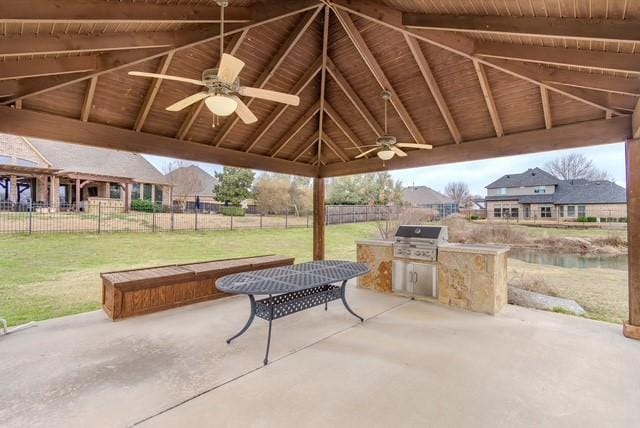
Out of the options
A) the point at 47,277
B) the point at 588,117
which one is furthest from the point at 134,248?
the point at 588,117

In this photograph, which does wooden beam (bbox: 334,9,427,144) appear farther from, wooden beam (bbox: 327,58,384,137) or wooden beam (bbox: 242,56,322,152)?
wooden beam (bbox: 242,56,322,152)

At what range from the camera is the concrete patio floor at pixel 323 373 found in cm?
200

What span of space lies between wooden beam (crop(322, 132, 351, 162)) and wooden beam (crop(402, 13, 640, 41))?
3.24 meters

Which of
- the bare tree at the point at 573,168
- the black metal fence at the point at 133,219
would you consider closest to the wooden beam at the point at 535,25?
the black metal fence at the point at 133,219

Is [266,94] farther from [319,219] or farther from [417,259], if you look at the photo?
[319,219]

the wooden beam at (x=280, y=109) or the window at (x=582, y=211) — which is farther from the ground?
the wooden beam at (x=280, y=109)

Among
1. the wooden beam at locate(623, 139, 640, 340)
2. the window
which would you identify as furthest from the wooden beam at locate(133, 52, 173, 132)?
the window

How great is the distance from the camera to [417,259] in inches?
191

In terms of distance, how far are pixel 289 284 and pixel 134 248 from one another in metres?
5.87

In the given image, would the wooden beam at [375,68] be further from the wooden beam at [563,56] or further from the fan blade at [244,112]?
the fan blade at [244,112]

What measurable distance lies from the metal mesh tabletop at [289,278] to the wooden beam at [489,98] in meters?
2.89

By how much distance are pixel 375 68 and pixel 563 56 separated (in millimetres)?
2078

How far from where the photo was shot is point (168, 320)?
3805 mm

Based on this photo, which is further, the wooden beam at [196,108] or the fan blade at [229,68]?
the wooden beam at [196,108]
